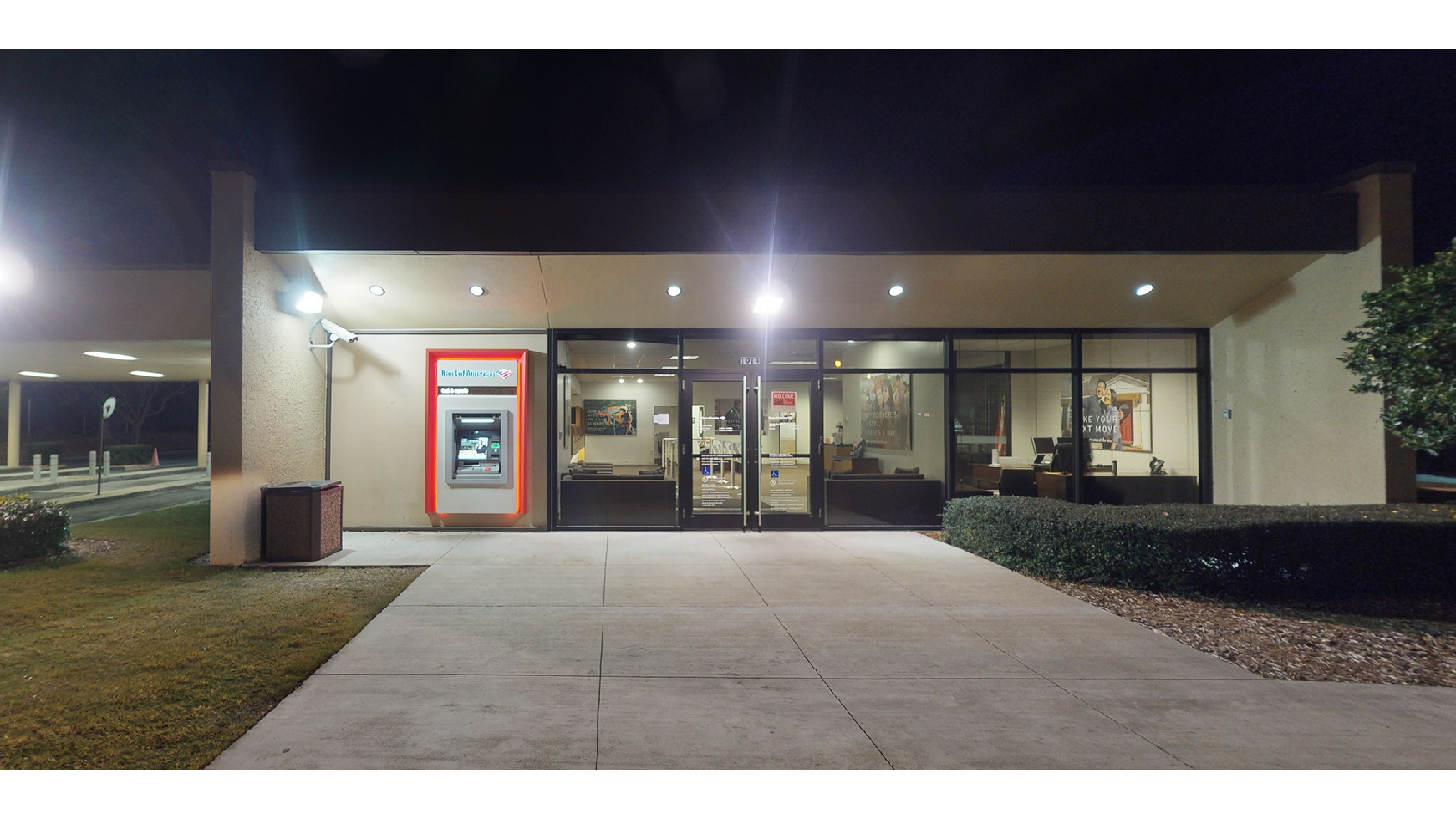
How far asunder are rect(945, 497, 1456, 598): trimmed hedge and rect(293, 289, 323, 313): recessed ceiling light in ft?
28.3

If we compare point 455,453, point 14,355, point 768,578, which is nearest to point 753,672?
point 768,578

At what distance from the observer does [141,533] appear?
356 inches

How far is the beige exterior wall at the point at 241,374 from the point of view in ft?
22.7

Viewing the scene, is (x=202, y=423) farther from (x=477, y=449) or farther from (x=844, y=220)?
Result: (x=844, y=220)

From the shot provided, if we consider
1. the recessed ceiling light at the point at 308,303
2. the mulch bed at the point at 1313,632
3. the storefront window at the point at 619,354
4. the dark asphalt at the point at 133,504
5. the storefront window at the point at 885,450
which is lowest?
the mulch bed at the point at 1313,632

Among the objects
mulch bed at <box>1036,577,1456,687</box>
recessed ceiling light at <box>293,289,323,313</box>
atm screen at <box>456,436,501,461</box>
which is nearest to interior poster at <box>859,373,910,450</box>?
mulch bed at <box>1036,577,1456,687</box>

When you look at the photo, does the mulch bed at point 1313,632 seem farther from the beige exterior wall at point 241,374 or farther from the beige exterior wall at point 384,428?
the beige exterior wall at point 241,374

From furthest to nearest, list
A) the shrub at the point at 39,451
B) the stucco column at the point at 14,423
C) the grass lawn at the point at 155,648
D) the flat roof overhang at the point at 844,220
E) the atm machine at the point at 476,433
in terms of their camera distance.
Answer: the shrub at the point at 39,451
the stucco column at the point at 14,423
the atm machine at the point at 476,433
the flat roof overhang at the point at 844,220
the grass lawn at the point at 155,648

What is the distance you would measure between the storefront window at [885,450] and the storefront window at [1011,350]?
520 mm

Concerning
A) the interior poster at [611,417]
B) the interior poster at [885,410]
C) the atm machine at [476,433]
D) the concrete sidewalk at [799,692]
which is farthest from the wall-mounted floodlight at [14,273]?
the interior poster at [885,410]

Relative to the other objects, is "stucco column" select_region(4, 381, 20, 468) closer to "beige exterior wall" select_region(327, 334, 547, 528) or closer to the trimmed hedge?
"beige exterior wall" select_region(327, 334, 547, 528)

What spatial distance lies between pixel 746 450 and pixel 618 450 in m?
1.78

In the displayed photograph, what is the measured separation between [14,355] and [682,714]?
46.0 feet

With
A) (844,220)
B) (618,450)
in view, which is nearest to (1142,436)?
(844,220)
